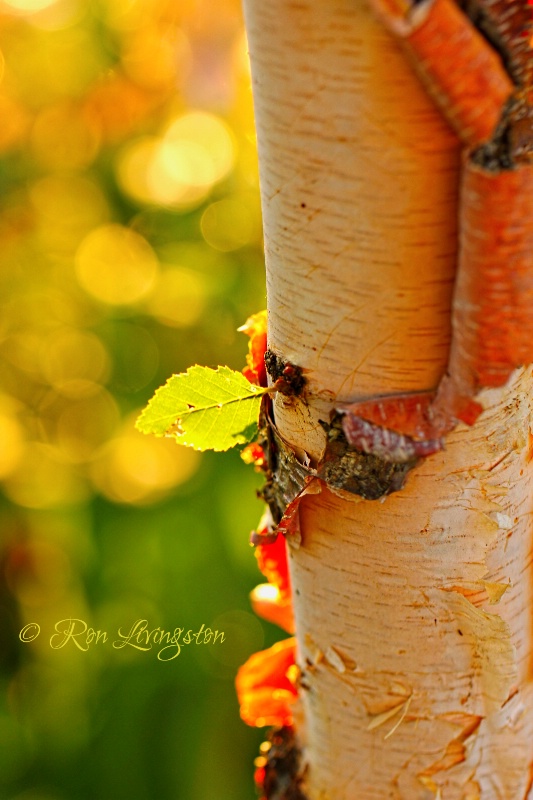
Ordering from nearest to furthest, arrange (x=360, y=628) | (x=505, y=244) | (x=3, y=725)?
(x=505, y=244)
(x=360, y=628)
(x=3, y=725)

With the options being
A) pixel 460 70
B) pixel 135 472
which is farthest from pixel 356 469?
pixel 135 472

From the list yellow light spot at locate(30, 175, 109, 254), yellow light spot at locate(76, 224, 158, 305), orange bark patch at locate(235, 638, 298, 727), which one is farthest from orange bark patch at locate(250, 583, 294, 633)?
yellow light spot at locate(30, 175, 109, 254)

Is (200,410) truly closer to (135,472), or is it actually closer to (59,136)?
(135,472)

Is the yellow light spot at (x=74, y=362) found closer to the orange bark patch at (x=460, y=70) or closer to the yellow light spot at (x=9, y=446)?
the yellow light spot at (x=9, y=446)

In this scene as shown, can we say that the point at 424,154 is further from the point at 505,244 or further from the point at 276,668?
the point at 276,668

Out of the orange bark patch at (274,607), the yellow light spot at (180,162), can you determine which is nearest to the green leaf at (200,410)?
the orange bark patch at (274,607)

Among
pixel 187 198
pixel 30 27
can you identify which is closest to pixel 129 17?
pixel 30 27

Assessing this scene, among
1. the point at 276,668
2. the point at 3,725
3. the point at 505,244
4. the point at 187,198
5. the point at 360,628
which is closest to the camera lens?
the point at 505,244
